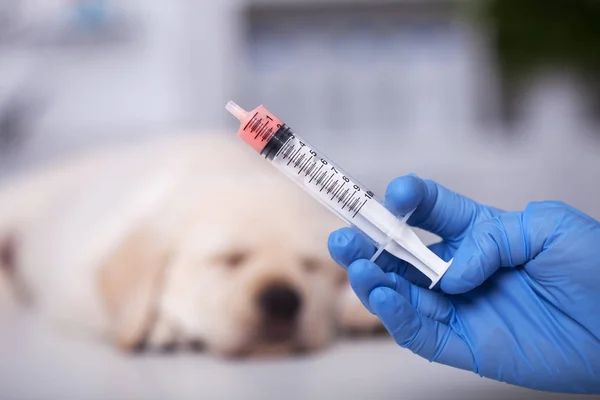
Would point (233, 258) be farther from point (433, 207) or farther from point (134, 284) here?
point (433, 207)

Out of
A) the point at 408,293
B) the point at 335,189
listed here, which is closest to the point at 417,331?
the point at 408,293

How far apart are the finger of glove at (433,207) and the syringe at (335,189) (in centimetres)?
2

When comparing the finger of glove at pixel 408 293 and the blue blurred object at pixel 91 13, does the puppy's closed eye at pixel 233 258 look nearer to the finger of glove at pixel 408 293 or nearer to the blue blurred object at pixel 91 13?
the finger of glove at pixel 408 293

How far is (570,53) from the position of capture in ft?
5.97

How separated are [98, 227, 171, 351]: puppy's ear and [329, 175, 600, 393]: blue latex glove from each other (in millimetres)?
398

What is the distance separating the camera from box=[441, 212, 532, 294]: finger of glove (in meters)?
0.53

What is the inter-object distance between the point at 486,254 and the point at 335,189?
160 mm

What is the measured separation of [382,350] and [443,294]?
27 centimetres

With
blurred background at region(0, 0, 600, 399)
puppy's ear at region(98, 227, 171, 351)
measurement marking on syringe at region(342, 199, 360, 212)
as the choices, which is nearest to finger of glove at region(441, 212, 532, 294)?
measurement marking on syringe at region(342, 199, 360, 212)

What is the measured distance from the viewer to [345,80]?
2088mm

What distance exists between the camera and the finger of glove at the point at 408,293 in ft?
1.69

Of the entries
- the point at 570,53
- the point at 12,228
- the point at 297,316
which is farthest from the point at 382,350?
the point at 570,53

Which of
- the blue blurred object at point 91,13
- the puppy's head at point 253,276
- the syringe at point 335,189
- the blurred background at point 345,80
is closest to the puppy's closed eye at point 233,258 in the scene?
the puppy's head at point 253,276

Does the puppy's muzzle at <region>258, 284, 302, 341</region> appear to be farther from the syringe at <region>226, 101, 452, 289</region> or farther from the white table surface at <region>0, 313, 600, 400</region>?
the syringe at <region>226, 101, 452, 289</region>
